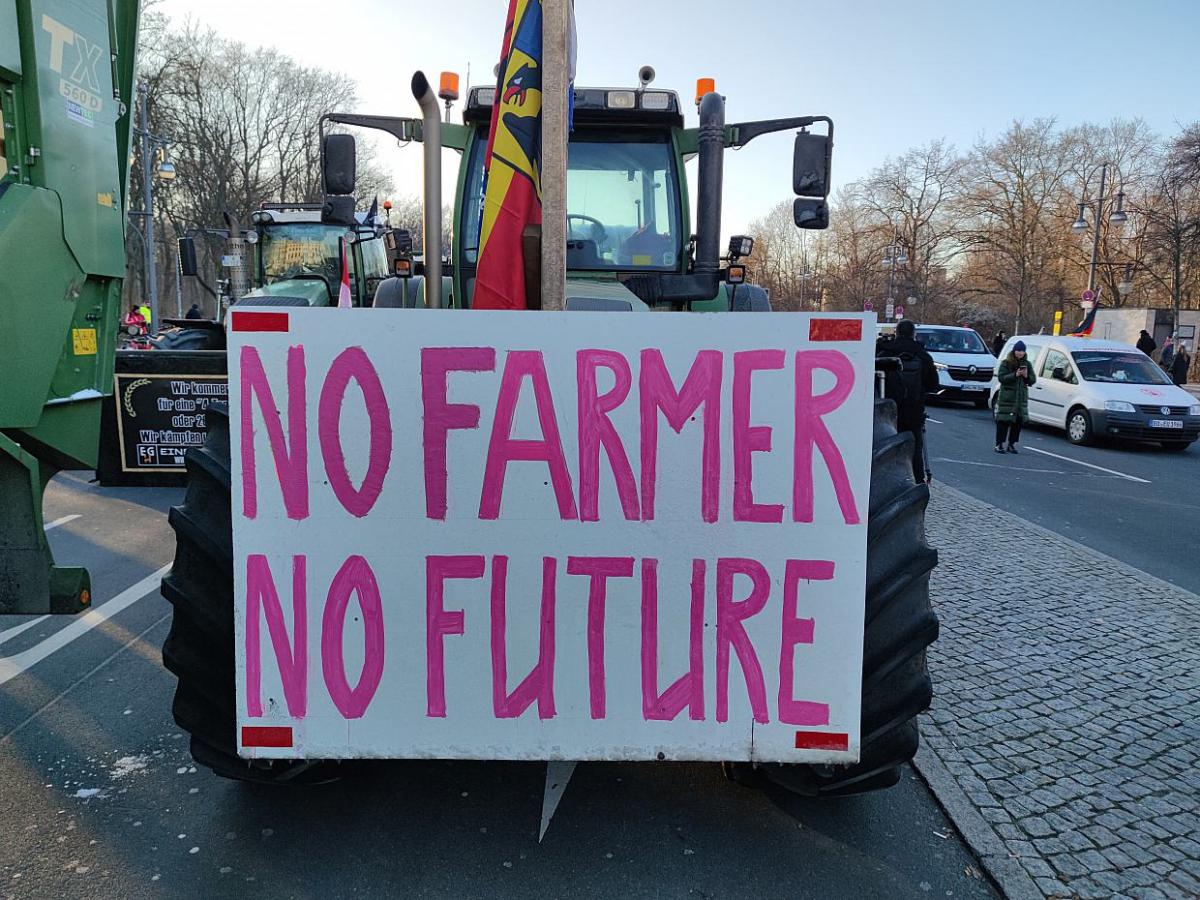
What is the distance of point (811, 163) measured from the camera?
4.79m

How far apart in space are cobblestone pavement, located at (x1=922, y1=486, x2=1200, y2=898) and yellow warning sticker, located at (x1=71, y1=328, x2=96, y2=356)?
3980 millimetres

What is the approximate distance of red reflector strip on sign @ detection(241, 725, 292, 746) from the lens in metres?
2.51

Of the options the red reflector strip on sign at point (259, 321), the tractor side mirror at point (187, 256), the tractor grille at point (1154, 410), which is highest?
the tractor side mirror at point (187, 256)

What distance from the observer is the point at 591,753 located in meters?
2.54

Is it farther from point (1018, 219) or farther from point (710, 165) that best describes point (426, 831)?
point (1018, 219)

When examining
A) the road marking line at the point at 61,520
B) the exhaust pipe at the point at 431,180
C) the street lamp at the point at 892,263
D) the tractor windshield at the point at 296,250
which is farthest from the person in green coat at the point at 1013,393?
the street lamp at the point at 892,263

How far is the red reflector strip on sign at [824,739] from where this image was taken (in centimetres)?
251

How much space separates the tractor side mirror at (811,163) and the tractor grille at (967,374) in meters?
18.0

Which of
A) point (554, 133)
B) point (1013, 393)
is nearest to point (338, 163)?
point (554, 133)

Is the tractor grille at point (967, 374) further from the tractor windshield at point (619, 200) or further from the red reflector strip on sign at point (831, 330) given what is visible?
the red reflector strip on sign at point (831, 330)

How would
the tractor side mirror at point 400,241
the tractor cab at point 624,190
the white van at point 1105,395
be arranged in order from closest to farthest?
the tractor cab at point 624,190 → the tractor side mirror at point 400,241 → the white van at point 1105,395

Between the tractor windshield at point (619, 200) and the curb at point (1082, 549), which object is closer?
the tractor windshield at point (619, 200)

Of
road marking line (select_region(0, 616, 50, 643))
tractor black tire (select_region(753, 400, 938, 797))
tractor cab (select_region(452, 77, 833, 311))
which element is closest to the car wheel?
tractor cab (select_region(452, 77, 833, 311))

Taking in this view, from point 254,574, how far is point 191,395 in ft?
21.5
